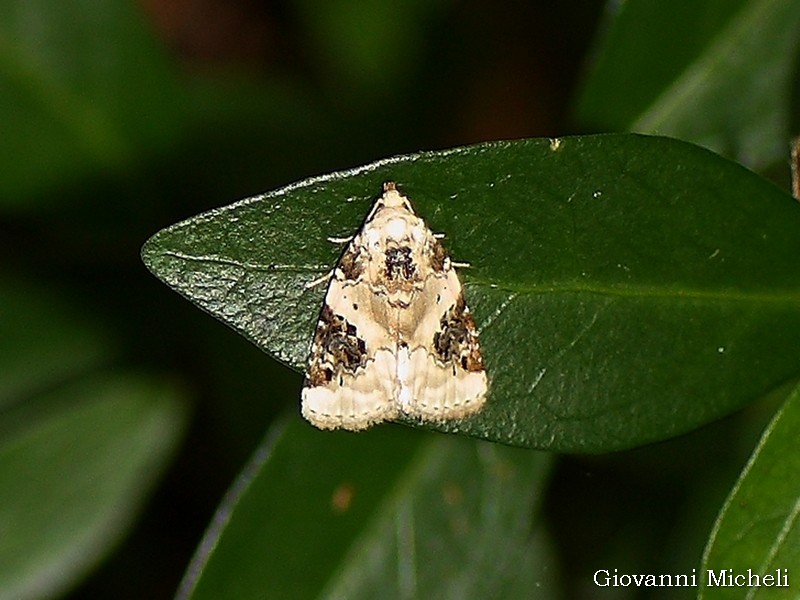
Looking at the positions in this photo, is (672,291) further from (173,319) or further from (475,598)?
(173,319)

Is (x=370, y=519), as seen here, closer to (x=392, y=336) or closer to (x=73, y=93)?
(x=392, y=336)

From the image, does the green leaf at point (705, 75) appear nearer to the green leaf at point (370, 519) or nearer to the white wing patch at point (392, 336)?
the white wing patch at point (392, 336)

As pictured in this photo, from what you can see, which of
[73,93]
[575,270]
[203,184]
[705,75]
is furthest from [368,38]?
[575,270]

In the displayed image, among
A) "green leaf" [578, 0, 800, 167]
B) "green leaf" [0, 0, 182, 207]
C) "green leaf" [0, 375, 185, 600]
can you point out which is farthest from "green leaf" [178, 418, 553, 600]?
"green leaf" [0, 0, 182, 207]

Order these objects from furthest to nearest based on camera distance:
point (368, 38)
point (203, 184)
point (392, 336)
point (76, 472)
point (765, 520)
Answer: point (368, 38), point (203, 184), point (76, 472), point (392, 336), point (765, 520)

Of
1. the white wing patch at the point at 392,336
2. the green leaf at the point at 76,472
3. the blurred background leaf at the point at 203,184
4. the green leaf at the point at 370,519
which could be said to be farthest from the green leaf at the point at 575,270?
the green leaf at the point at 76,472

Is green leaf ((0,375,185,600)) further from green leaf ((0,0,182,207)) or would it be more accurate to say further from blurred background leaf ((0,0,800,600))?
green leaf ((0,0,182,207))
